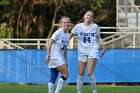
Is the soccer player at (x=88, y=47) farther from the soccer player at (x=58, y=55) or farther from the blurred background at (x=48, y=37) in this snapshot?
the blurred background at (x=48, y=37)

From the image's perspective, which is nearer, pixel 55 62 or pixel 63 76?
pixel 55 62

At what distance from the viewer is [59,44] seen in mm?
14828

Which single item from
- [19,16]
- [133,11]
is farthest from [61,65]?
[19,16]

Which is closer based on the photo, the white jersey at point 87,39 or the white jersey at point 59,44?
the white jersey at point 59,44

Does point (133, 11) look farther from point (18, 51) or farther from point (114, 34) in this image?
point (18, 51)

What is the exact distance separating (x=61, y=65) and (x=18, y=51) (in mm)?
10306

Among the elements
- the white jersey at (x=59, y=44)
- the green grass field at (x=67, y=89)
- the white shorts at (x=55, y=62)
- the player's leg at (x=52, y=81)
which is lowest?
the green grass field at (x=67, y=89)

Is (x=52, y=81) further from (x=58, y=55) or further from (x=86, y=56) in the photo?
(x=86, y=56)

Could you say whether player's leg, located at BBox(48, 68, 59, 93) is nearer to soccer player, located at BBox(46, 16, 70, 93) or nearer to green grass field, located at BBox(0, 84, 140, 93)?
soccer player, located at BBox(46, 16, 70, 93)

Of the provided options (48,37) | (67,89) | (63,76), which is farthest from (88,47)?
(48,37)

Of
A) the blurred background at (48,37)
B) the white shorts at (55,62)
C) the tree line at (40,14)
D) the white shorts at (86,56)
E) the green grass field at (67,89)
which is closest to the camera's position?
the white shorts at (55,62)

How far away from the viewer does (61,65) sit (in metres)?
14.7

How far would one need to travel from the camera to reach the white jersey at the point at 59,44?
581 inches

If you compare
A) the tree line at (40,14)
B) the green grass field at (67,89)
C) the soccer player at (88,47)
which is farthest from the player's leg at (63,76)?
the tree line at (40,14)
